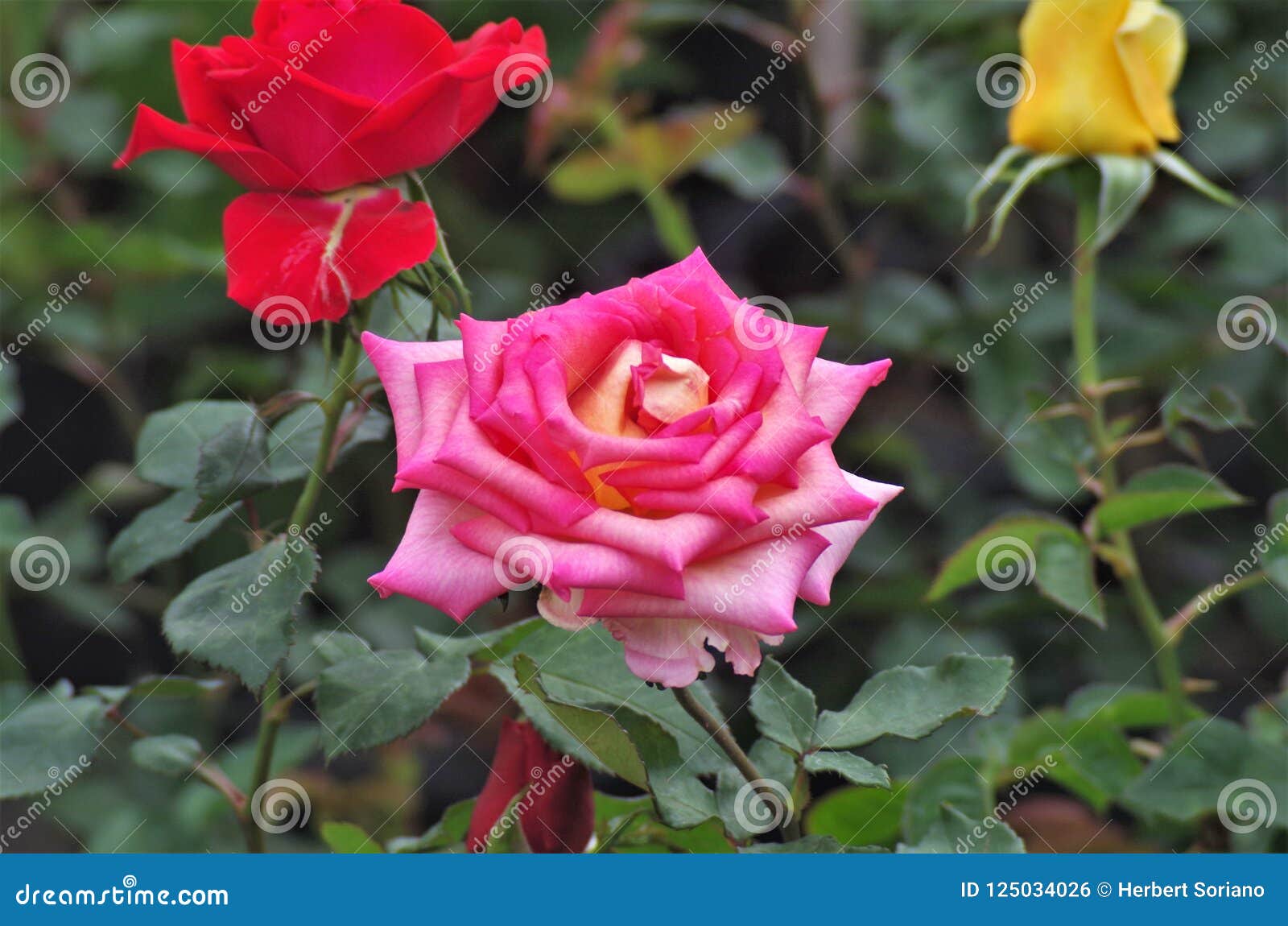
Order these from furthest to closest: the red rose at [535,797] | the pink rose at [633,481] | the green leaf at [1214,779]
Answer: the green leaf at [1214,779] → the red rose at [535,797] → the pink rose at [633,481]

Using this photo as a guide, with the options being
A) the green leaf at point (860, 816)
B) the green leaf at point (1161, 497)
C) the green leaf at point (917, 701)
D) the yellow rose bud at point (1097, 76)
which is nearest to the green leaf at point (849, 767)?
the green leaf at point (917, 701)

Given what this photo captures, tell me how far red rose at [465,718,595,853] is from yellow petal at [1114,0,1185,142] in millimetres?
406

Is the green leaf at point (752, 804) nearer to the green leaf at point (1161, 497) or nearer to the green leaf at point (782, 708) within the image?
the green leaf at point (782, 708)

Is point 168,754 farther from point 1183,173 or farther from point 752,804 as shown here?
point 1183,173

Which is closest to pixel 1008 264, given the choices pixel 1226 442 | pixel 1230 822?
pixel 1226 442

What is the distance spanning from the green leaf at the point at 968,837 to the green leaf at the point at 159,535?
0.30 m

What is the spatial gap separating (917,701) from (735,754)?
0.24 ft

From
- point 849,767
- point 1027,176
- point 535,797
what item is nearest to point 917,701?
point 849,767

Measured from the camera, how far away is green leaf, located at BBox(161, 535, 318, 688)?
1.34 ft

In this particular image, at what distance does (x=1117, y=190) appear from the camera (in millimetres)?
559

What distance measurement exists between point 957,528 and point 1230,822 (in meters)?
0.40

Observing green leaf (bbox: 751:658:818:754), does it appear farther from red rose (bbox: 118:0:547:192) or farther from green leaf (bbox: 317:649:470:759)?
red rose (bbox: 118:0:547:192)

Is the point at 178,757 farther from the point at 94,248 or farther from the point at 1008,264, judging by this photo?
the point at 1008,264

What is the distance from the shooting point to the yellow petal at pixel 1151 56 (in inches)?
22.0
